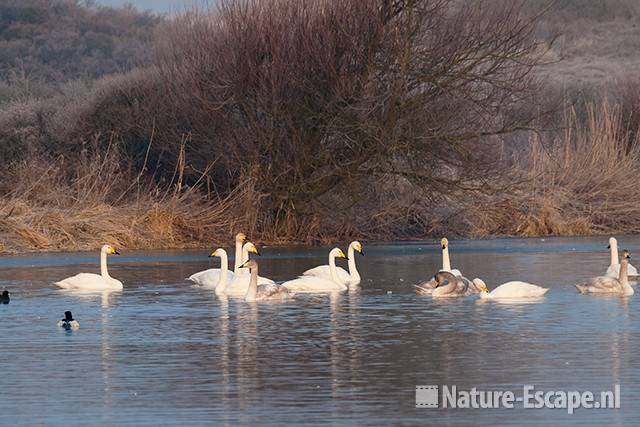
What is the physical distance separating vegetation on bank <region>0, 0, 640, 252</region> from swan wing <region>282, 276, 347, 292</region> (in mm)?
9466

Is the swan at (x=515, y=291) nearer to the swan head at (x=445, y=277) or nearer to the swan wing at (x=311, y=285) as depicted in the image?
the swan head at (x=445, y=277)

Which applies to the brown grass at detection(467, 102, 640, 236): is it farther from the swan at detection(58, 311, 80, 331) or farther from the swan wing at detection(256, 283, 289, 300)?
the swan at detection(58, 311, 80, 331)

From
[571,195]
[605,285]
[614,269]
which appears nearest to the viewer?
[605,285]

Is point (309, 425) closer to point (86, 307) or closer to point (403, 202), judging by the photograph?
point (86, 307)

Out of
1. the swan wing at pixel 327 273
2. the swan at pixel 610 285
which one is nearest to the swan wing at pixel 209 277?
the swan wing at pixel 327 273

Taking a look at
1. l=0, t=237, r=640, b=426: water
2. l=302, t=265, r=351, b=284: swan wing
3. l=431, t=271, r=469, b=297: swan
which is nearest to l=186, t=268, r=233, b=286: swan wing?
l=0, t=237, r=640, b=426: water

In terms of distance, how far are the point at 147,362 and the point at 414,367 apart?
2.33m

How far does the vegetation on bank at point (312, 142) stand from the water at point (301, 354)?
27.0 feet

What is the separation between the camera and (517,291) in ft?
58.4

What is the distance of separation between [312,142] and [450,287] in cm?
1221

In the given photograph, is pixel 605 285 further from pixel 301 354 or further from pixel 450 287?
pixel 301 354

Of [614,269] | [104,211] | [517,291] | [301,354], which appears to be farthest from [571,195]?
[301,354]

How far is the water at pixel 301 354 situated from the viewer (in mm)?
10258

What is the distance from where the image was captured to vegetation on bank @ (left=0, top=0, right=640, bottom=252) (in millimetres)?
28969
